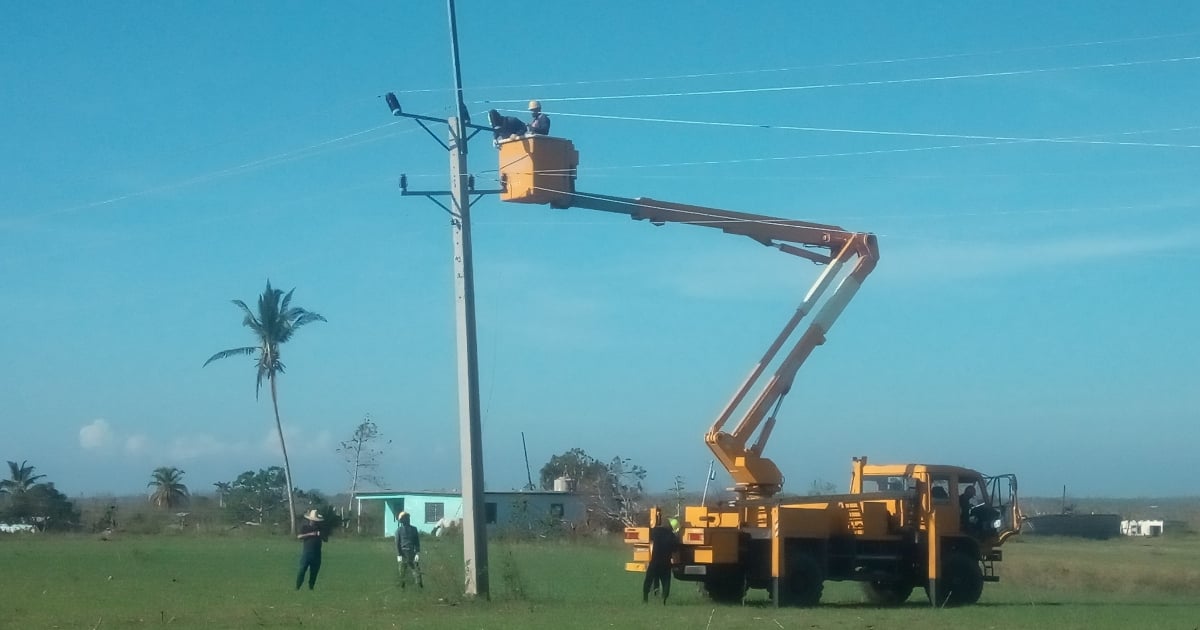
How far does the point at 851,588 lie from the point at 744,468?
6.99m

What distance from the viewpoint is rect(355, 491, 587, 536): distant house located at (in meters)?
60.6

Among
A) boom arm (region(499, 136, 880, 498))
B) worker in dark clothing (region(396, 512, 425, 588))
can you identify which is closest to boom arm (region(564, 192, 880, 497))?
boom arm (region(499, 136, 880, 498))

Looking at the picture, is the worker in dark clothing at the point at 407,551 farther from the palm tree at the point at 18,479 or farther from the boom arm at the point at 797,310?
the palm tree at the point at 18,479

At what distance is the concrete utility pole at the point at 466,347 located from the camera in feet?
70.3

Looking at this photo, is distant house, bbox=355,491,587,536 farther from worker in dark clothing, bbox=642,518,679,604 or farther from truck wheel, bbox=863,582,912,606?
worker in dark clothing, bbox=642,518,679,604

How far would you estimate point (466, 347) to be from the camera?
851 inches

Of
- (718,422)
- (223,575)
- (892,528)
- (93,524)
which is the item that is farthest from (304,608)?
(93,524)

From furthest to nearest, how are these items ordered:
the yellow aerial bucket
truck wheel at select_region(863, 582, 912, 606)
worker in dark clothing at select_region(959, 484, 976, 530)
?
worker in dark clothing at select_region(959, 484, 976, 530), truck wheel at select_region(863, 582, 912, 606), the yellow aerial bucket

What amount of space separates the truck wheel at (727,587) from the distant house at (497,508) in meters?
36.5

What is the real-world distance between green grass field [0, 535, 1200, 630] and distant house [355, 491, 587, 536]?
21520mm

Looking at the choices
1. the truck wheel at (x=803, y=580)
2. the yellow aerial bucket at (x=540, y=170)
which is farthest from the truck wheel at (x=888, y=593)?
the yellow aerial bucket at (x=540, y=170)

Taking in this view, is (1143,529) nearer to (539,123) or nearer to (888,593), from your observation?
(888,593)

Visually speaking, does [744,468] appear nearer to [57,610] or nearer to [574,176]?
[574,176]

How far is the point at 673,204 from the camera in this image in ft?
73.8
